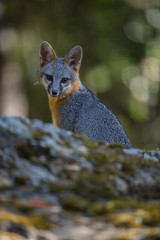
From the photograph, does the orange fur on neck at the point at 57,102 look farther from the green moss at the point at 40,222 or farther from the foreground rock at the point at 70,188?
the green moss at the point at 40,222

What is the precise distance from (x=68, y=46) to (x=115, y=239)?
93.5ft

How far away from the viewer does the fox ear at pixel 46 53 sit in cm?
1240

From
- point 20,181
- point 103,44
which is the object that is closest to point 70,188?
point 20,181

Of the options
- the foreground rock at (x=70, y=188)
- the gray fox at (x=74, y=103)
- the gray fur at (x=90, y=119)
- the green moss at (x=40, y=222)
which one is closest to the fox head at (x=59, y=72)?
the gray fox at (x=74, y=103)

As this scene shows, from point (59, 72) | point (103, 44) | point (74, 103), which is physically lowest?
point (74, 103)

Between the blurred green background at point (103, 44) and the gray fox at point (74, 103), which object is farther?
the blurred green background at point (103, 44)

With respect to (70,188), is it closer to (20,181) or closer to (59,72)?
(20,181)

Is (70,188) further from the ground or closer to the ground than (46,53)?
closer to the ground

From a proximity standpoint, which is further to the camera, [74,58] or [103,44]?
[103,44]

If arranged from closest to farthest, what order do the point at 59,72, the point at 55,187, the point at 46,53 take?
the point at 55,187
the point at 59,72
the point at 46,53

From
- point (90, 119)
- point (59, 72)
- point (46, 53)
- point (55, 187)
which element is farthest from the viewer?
point (46, 53)

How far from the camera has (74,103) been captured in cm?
1187

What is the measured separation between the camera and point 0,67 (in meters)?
28.5

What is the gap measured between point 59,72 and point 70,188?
22.5ft
